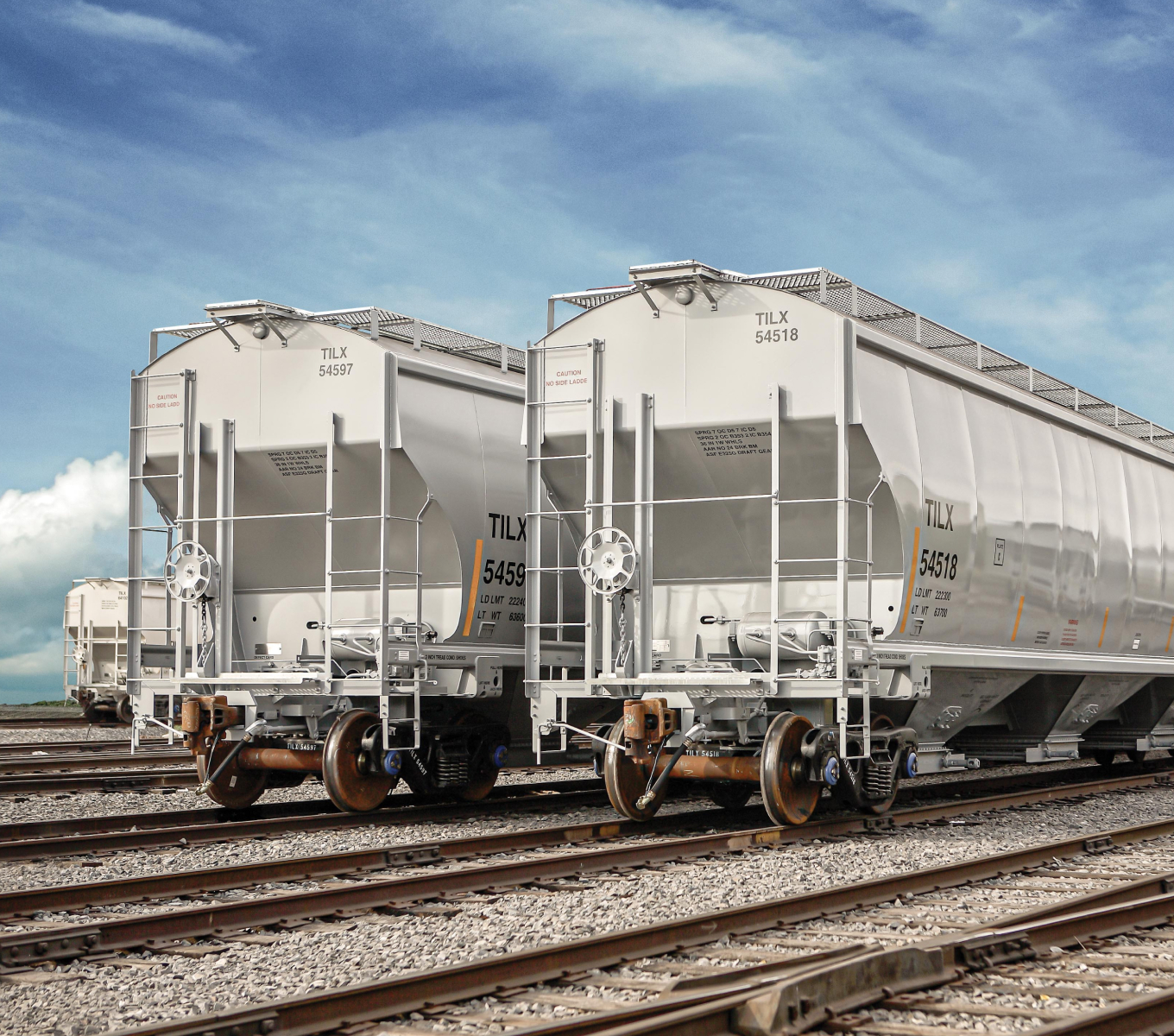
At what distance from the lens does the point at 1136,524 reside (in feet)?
55.7

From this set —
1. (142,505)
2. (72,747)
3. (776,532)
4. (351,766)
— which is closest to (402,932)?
(776,532)

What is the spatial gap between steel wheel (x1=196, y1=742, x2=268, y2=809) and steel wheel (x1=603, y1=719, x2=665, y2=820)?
3.66 m

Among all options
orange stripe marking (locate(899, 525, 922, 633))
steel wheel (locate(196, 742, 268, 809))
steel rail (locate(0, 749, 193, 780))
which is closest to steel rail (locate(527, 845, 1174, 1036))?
orange stripe marking (locate(899, 525, 922, 633))

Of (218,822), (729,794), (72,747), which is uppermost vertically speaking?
(729,794)

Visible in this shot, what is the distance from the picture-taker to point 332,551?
13.4 m

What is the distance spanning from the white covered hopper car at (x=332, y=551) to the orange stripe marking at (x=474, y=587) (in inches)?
0.7

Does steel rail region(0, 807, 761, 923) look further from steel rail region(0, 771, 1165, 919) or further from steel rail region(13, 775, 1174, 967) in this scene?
steel rail region(13, 775, 1174, 967)

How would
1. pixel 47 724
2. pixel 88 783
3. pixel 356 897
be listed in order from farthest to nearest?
pixel 47 724 → pixel 88 783 → pixel 356 897

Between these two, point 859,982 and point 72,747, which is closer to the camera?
point 859,982

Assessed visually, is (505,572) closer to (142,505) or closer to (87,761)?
(142,505)

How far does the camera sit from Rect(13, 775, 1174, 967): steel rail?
263 inches

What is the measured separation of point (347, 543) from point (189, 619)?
197 centimetres

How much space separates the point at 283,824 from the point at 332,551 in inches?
112

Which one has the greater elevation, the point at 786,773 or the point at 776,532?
the point at 776,532
